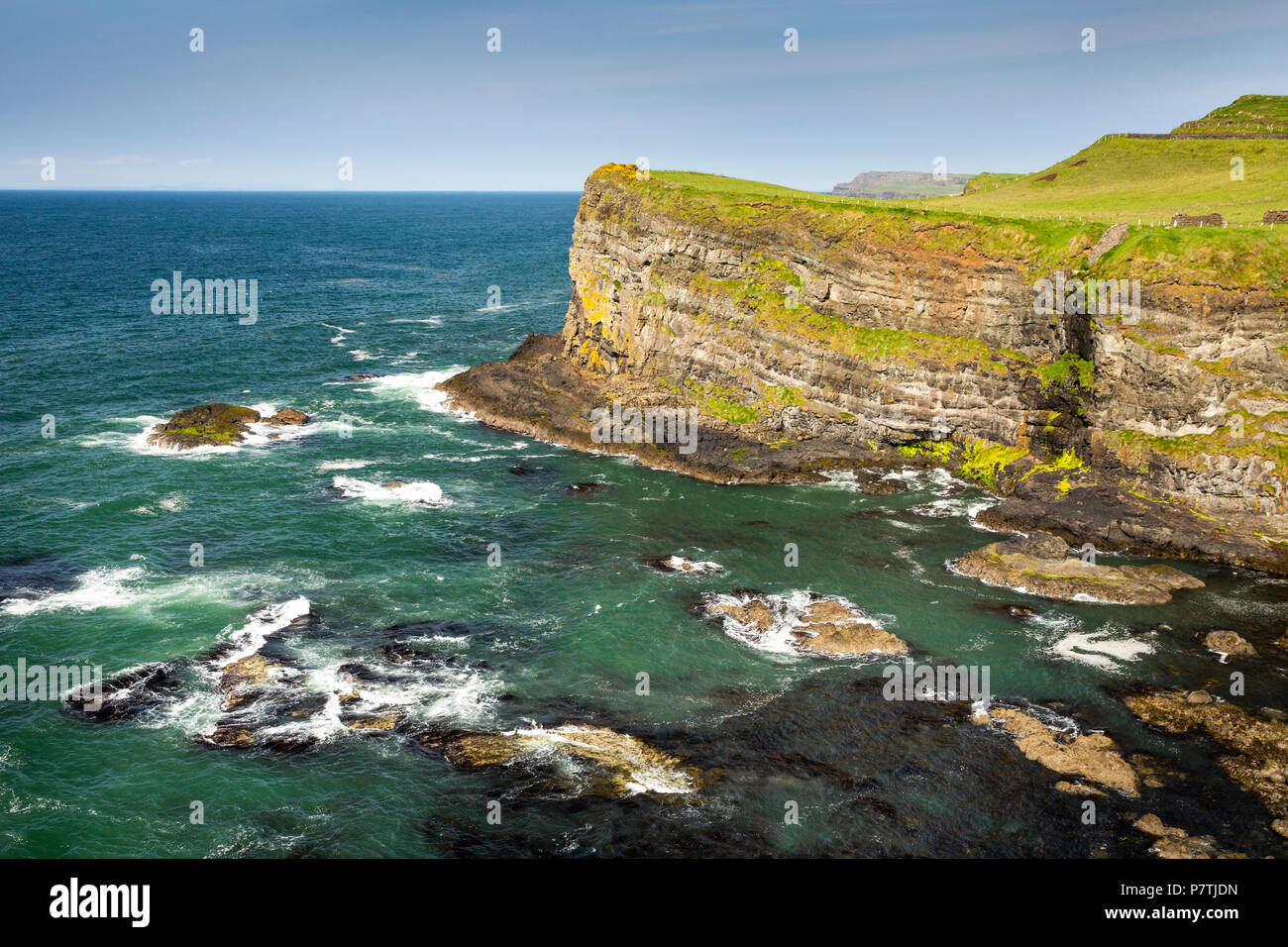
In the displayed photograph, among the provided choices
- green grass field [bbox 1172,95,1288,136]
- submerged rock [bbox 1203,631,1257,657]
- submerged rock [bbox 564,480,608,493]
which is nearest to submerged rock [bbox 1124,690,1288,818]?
submerged rock [bbox 1203,631,1257,657]

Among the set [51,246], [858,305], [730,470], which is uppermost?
[51,246]

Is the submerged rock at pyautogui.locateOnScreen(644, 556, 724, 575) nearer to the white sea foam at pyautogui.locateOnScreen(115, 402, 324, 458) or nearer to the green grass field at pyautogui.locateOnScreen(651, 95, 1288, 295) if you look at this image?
the green grass field at pyautogui.locateOnScreen(651, 95, 1288, 295)

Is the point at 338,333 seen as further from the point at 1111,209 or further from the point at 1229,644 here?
the point at 1229,644

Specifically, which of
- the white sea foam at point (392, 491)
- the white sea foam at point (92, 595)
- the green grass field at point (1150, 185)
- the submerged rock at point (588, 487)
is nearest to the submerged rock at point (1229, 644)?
the green grass field at point (1150, 185)

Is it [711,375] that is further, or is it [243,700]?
[711,375]
